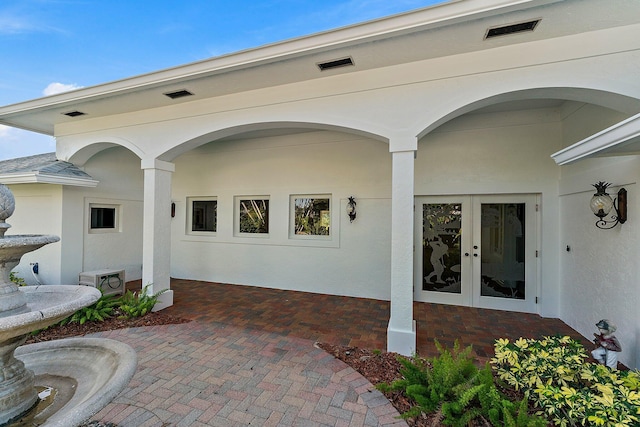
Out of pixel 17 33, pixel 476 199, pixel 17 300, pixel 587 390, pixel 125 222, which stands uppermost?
pixel 17 33

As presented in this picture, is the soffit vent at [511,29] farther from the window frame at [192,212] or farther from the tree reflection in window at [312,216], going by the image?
the window frame at [192,212]

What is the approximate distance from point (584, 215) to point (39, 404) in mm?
6796

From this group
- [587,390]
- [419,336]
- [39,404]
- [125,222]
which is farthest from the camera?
[125,222]

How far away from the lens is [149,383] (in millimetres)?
2891

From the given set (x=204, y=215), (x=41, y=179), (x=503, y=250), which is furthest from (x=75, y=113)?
(x=503, y=250)

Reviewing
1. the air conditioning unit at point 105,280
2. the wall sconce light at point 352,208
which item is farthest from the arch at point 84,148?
the wall sconce light at point 352,208

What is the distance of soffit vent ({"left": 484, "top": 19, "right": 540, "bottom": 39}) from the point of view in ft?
9.38

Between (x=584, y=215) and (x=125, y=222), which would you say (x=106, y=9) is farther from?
(x=584, y=215)

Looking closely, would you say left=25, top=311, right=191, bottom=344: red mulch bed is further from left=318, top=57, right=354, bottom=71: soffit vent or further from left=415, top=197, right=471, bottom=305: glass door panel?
left=415, top=197, right=471, bottom=305: glass door panel

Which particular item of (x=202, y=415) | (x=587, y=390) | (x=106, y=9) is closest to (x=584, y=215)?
(x=587, y=390)

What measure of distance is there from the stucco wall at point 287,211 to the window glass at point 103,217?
1.44 metres

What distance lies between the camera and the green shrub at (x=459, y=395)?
2.10m

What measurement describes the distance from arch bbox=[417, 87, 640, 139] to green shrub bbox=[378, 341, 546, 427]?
267cm

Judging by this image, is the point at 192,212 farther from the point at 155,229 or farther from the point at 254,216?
the point at 155,229
